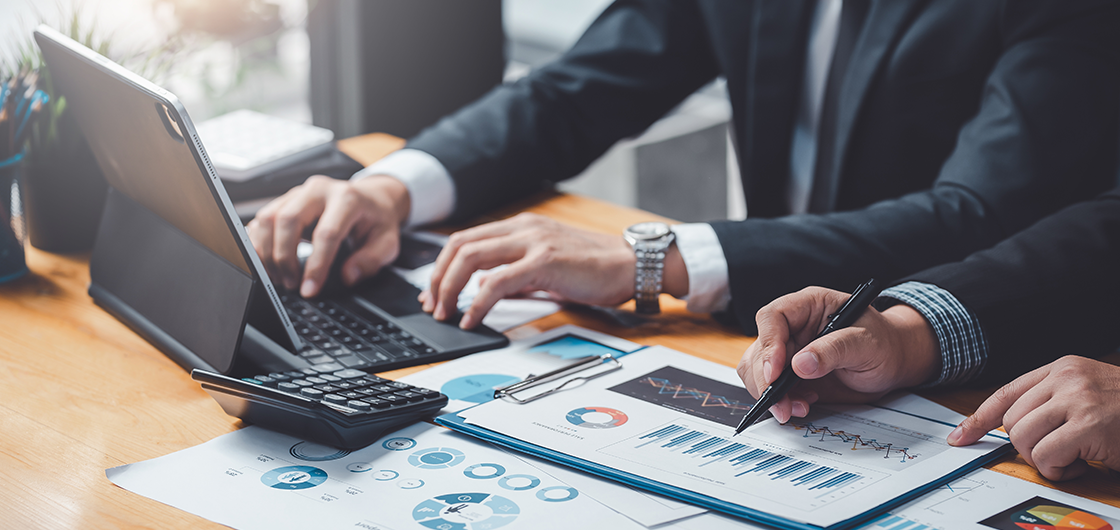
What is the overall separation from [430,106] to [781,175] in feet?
3.38

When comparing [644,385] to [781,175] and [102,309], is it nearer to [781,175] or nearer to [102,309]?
[102,309]

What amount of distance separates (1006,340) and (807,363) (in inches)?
9.4

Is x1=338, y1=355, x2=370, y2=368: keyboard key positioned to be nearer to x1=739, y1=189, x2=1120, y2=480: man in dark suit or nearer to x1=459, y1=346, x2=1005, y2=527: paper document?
x1=459, y1=346, x2=1005, y2=527: paper document

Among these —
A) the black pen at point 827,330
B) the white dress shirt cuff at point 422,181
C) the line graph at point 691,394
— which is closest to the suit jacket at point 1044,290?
the black pen at point 827,330

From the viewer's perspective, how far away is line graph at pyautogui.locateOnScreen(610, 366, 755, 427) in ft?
2.29

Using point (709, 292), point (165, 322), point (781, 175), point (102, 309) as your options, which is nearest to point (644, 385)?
point (709, 292)

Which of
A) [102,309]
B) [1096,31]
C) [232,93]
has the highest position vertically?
[1096,31]

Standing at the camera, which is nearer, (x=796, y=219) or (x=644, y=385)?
(x=644, y=385)

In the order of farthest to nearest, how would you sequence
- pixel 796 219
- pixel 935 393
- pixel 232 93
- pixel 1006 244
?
pixel 232 93 → pixel 796 219 → pixel 1006 244 → pixel 935 393

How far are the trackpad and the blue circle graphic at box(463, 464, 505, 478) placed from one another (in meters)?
0.22

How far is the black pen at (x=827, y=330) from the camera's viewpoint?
0.66 metres

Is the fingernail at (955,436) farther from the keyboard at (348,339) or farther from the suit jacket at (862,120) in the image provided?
the keyboard at (348,339)

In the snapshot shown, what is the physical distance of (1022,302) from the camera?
0.78 metres

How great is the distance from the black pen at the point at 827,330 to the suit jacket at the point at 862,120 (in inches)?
1.8
